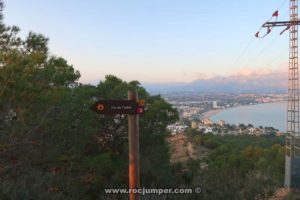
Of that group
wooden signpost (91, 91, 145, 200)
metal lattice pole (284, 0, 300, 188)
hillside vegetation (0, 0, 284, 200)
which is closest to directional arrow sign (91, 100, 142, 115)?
wooden signpost (91, 91, 145, 200)

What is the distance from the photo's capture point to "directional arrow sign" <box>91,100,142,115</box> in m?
3.54

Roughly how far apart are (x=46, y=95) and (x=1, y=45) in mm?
1308

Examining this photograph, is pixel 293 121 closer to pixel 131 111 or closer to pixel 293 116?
pixel 293 116

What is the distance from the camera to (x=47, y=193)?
4.48 m

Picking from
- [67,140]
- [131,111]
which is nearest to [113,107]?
[131,111]

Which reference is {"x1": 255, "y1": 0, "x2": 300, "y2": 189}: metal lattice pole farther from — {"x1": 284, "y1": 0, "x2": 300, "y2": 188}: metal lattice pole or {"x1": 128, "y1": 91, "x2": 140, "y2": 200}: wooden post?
{"x1": 128, "y1": 91, "x2": 140, "y2": 200}: wooden post

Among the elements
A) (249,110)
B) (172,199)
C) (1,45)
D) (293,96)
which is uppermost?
(1,45)

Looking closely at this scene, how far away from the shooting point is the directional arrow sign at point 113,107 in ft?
11.6

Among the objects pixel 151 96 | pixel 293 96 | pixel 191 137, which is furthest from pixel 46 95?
pixel 191 137

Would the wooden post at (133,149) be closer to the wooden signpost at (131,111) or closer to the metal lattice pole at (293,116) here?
the wooden signpost at (131,111)

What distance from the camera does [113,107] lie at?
3537mm

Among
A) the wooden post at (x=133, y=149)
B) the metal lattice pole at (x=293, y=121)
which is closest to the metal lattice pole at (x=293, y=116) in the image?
the metal lattice pole at (x=293, y=121)

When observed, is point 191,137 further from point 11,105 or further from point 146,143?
point 11,105

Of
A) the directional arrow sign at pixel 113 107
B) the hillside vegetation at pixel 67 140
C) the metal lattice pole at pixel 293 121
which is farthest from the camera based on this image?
the metal lattice pole at pixel 293 121
